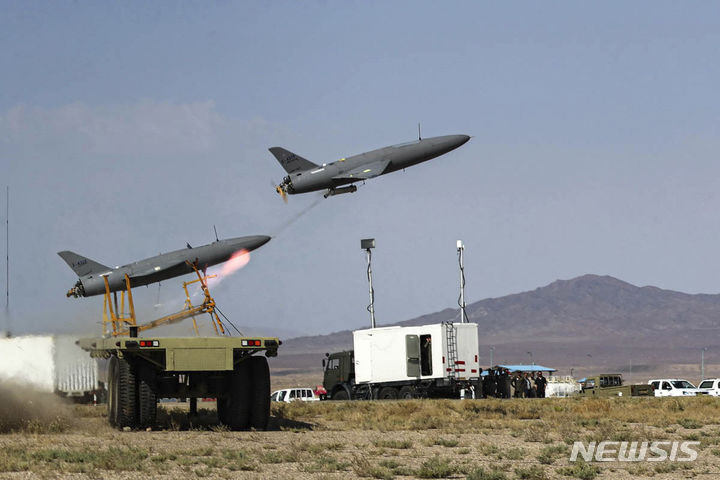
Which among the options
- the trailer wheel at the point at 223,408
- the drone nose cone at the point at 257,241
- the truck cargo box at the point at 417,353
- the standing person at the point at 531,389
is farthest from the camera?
the standing person at the point at 531,389

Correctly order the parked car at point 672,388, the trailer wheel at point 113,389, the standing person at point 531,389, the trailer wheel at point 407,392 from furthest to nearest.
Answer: the parked car at point 672,388, the standing person at point 531,389, the trailer wheel at point 407,392, the trailer wheel at point 113,389

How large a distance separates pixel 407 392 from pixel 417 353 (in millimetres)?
1485

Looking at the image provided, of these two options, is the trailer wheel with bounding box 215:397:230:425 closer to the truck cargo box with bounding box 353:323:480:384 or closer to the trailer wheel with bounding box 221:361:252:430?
the trailer wheel with bounding box 221:361:252:430

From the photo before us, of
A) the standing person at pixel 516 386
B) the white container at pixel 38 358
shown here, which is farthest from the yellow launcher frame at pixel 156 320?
the standing person at pixel 516 386

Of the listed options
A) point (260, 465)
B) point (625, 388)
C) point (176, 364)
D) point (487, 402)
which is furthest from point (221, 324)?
point (625, 388)

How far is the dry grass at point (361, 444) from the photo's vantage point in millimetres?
15789

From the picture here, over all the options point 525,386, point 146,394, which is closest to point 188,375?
point 146,394

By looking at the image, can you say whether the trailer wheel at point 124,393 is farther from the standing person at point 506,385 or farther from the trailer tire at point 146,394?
the standing person at point 506,385

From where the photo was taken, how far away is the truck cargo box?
3856 centimetres

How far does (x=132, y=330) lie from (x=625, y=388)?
30.1m

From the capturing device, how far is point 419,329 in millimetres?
40062

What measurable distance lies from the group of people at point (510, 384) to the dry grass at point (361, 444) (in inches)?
430

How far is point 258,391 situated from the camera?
2294 centimetres

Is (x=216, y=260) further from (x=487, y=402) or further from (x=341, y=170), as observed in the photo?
(x=487, y=402)
